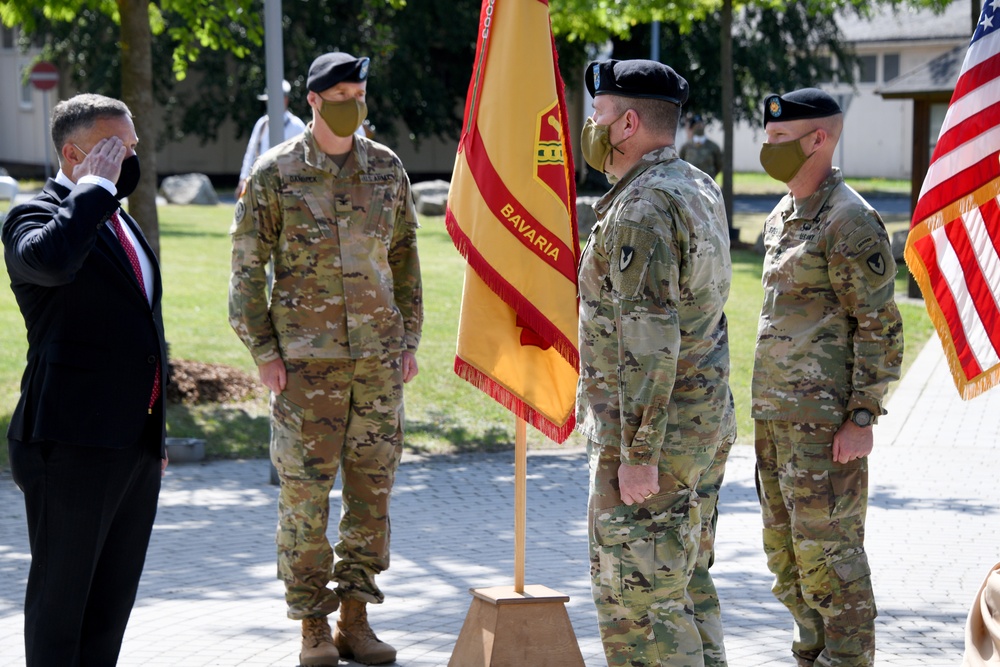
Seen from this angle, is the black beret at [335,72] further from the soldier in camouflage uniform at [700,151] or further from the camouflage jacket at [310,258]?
the soldier in camouflage uniform at [700,151]

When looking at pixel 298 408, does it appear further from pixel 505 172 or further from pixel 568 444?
pixel 568 444

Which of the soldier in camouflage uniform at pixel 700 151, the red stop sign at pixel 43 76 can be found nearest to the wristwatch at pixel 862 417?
the soldier in camouflage uniform at pixel 700 151

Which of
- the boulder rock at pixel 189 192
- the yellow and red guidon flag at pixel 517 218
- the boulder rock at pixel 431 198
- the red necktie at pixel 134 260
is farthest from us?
the boulder rock at pixel 189 192

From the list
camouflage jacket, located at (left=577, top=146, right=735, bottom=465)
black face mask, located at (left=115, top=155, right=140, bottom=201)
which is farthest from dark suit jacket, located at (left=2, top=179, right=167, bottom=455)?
camouflage jacket, located at (left=577, top=146, right=735, bottom=465)

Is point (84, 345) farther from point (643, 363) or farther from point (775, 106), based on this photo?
point (775, 106)

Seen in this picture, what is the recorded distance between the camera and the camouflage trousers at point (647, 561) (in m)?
4.00

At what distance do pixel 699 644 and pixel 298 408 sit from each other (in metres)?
2.00

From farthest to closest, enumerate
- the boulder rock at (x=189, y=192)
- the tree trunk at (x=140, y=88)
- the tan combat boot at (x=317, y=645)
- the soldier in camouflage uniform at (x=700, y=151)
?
the boulder rock at (x=189, y=192), the soldier in camouflage uniform at (x=700, y=151), the tree trunk at (x=140, y=88), the tan combat boot at (x=317, y=645)

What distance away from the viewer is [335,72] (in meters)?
5.14

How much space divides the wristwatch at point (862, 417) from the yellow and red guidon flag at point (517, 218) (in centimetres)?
109

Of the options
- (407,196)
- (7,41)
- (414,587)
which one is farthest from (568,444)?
(7,41)

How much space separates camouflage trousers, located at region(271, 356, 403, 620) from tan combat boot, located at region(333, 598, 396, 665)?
2.5 inches

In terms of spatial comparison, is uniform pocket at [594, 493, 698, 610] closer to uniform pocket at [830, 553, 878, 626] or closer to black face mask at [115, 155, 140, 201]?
uniform pocket at [830, 553, 878, 626]

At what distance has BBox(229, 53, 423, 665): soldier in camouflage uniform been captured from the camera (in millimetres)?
5176
